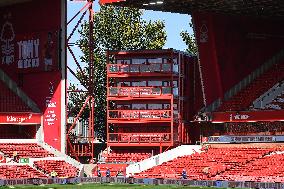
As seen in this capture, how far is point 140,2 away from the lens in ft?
222

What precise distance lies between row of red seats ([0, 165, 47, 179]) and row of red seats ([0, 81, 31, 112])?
9178 mm

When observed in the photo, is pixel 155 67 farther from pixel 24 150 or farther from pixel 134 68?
pixel 24 150

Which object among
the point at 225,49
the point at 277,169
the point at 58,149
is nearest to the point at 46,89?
the point at 58,149

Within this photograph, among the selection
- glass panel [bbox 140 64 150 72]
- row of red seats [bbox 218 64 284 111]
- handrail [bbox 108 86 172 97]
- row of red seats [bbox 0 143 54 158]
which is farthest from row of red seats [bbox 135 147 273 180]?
row of red seats [bbox 0 143 54 158]

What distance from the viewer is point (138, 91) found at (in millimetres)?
71562

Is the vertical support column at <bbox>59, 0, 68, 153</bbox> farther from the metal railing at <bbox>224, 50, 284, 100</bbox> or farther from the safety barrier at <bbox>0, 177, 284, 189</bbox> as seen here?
the metal railing at <bbox>224, 50, 284, 100</bbox>

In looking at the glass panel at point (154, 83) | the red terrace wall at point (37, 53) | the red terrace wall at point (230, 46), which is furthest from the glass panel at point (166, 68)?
the red terrace wall at point (37, 53)

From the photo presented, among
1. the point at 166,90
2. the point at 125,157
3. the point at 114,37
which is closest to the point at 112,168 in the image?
the point at 125,157

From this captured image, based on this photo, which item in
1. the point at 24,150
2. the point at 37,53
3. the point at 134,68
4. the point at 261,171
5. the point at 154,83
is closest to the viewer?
the point at 261,171

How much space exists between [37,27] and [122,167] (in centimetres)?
1605

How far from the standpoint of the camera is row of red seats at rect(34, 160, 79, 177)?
6631 centimetres

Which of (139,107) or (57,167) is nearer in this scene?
(57,167)

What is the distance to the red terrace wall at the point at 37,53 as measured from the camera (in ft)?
238

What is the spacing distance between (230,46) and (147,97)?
9042mm
